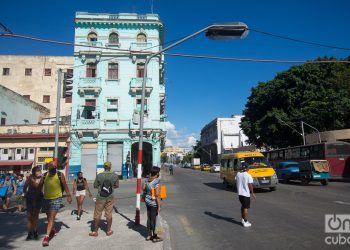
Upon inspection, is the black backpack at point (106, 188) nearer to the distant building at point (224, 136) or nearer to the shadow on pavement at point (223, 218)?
the shadow on pavement at point (223, 218)

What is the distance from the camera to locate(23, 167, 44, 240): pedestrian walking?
8.11 metres

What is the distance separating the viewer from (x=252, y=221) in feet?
33.8

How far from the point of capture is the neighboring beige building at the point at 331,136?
124ft

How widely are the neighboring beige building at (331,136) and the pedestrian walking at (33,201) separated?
122 feet

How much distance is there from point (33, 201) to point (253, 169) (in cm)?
1385

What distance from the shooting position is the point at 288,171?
2747 cm

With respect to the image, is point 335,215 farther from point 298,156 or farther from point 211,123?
point 211,123

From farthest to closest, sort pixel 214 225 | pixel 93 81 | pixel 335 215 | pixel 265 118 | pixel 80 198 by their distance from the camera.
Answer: pixel 265 118 < pixel 93 81 < pixel 80 198 < pixel 335 215 < pixel 214 225

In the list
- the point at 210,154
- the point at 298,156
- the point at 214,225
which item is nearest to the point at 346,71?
the point at 298,156

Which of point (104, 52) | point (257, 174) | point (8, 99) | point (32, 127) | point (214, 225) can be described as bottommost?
point (214, 225)

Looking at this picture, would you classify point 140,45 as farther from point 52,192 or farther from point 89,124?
point 52,192

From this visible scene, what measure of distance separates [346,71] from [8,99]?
44418 mm

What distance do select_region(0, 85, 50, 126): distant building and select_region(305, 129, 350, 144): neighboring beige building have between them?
35652 millimetres

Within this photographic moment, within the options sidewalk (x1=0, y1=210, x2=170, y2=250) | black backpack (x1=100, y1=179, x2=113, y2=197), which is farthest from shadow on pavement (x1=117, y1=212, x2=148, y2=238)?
black backpack (x1=100, y1=179, x2=113, y2=197)
